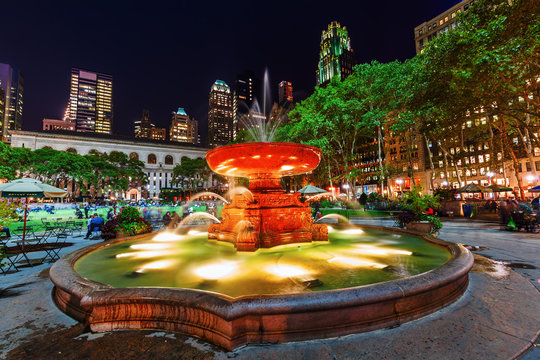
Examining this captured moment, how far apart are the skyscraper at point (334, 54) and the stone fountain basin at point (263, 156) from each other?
95169 mm

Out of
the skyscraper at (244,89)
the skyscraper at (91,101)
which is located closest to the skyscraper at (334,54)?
the skyscraper at (244,89)

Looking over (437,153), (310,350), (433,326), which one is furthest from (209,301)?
(437,153)

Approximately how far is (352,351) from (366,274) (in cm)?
213

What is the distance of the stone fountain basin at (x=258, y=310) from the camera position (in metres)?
2.51

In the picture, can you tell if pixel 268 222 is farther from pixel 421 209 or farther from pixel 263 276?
pixel 421 209

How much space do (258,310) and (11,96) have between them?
239 metres

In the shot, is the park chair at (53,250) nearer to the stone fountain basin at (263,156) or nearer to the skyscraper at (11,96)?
the stone fountain basin at (263,156)

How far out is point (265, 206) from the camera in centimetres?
711

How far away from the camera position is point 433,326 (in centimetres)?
280

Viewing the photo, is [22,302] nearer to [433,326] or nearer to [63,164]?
[433,326]

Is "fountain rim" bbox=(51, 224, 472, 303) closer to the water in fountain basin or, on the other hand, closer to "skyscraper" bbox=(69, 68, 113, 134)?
the water in fountain basin

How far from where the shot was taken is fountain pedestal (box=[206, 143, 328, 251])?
251 inches

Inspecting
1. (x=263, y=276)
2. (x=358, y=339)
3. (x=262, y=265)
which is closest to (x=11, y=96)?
(x=262, y=265)

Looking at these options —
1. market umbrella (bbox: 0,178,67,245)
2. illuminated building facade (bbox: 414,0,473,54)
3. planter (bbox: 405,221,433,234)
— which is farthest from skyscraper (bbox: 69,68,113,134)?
planter (bbox: 405,221,433,234)
